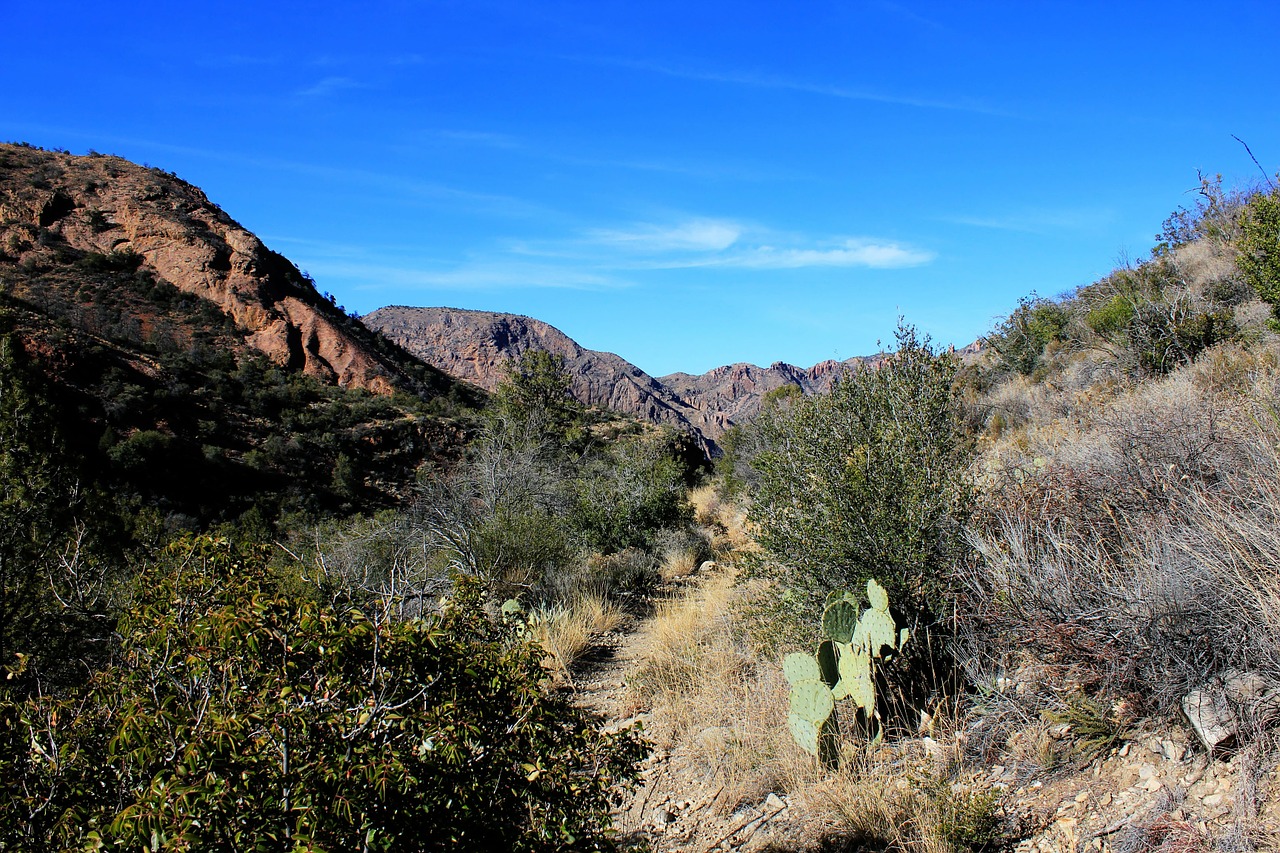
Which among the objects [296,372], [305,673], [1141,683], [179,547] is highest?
[296,372]

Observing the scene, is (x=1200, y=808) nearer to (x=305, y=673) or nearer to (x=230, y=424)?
(x=305, y=673)

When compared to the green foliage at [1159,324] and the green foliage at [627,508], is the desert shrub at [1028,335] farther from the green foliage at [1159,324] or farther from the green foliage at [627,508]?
the green foliage at [627,508]

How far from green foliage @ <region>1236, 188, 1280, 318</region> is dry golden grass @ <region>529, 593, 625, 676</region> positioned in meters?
9.47

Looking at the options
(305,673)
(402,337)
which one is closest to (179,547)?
(305,673)

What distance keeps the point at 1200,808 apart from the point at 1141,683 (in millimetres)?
719

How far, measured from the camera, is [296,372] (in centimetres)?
3141

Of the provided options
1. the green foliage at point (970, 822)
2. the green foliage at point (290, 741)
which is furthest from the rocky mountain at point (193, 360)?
the green foliage at point (970, 822)

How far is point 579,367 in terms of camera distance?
3770 inches

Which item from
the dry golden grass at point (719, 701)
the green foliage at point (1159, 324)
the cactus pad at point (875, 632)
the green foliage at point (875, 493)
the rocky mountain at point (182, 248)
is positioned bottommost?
the dry golden grass at point (719, 701)

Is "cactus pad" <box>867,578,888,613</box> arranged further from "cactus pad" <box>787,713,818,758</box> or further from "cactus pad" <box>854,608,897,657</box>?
"cactus pad" <box>787,713,818,758</box>

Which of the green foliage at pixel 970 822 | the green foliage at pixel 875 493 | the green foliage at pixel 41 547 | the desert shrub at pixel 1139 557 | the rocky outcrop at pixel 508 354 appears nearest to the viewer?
the green foliage at pixel 970 822

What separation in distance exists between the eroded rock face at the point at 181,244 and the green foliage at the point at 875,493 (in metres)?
29.7

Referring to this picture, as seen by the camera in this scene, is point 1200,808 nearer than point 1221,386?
Yes

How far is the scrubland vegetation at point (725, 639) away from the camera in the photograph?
6.82 ft
